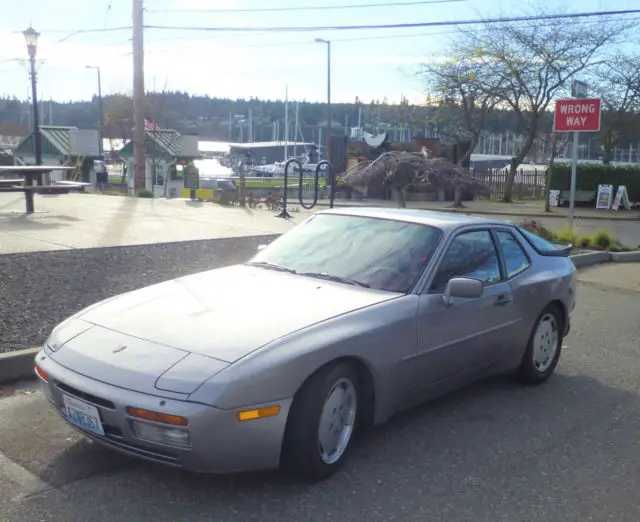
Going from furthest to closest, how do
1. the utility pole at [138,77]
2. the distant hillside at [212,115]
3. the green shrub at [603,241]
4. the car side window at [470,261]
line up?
1. the distant hillside at [212,115]
2. the utility pole at [138,77]
3. the green shrub at [603,241]
4. the car side window at [470,261]

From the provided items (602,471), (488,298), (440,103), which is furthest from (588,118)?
(440,103)

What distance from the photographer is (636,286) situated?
1084cm

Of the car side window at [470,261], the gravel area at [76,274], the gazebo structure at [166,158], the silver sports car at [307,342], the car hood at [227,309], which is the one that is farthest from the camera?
the gazebo structure at [166,158]

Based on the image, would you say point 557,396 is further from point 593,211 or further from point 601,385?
point 593,211

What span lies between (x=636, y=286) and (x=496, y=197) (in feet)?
77.6

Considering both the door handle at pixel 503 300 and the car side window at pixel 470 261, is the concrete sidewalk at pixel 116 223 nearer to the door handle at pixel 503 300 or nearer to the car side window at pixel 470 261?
the car side window at pixel 470 261

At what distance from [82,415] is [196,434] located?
71 centimetres

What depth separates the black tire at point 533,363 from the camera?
5695mm

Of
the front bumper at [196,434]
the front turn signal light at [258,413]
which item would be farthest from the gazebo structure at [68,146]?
the front turn signal light at [258,413]

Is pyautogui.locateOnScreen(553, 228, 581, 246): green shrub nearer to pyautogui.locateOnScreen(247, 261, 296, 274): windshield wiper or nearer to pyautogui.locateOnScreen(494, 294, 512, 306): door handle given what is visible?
pyautogui.locateOnScreen(494, 294, 512, 306): door handle

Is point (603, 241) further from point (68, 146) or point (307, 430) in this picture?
point (68, 146)

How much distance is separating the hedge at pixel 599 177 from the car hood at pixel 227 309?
25.7 meters

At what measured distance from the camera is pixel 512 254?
225 inches

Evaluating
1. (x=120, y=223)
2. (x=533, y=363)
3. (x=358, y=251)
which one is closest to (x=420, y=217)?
(x=358, y=251)
